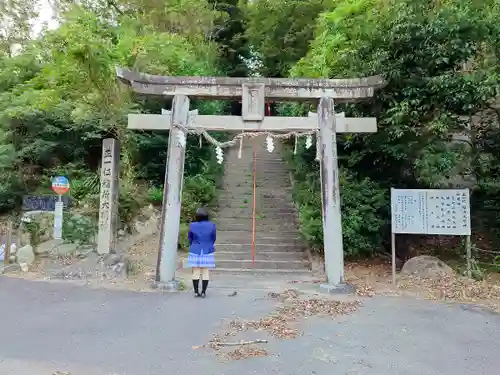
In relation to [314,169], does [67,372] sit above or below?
below

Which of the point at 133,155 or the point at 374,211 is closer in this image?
the point at 374,211

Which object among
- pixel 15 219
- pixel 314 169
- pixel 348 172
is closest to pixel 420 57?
pixel 348 172

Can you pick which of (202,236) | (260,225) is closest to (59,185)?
(202,236)

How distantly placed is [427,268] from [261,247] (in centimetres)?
412

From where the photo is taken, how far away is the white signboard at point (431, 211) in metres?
8.16

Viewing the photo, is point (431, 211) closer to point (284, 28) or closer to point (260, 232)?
point (260, 232)

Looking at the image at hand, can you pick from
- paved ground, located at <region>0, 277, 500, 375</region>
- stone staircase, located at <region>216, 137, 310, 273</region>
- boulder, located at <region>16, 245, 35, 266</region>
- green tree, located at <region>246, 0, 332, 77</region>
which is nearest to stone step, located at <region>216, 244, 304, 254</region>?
stone staircase, located at <region>216, 137, 310, 273</region>

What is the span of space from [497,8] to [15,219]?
1237cm

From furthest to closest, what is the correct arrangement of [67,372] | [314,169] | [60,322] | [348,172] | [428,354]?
[314,169] < [348,172] < [60,322] < [428,354] < [67,372]

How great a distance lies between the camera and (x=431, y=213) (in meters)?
8.24

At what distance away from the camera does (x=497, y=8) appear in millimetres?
8516

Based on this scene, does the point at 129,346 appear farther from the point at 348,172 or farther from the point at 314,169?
the point at 314,169

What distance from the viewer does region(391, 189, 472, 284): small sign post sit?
26.8ft

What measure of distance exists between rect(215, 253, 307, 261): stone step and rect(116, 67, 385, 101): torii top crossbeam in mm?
4024
